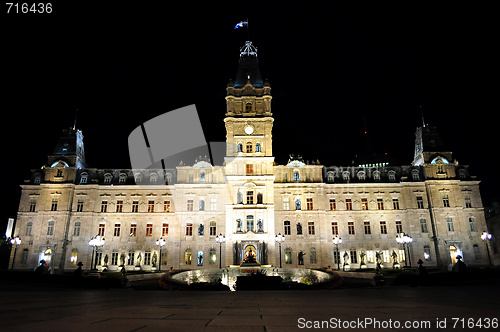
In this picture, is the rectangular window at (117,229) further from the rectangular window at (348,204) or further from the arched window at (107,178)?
the rectangular window at (348,204)

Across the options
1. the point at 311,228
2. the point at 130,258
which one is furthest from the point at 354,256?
the point at 130,258

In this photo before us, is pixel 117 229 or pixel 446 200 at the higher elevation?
pixel 446 200

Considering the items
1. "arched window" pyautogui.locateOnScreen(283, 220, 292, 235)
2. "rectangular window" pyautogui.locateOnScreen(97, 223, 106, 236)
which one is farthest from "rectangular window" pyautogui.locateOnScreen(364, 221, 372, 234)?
"rectangular window" pyautogui.locateOnScreen(97, 223, 106, 236)

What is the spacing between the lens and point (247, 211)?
1886 inches

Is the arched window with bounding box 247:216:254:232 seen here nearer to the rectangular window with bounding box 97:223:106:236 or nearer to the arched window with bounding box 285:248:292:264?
the arched window with bounding box 285:248:292:264

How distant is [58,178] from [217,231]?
88.4 ft

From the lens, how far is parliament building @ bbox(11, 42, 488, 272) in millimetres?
48531

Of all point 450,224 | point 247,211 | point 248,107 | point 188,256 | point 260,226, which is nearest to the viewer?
point 260,226

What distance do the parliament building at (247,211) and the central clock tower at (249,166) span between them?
16 cm

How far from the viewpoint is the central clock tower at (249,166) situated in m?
46.8

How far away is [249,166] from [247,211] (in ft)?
23.1

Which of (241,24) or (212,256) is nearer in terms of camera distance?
(212,256)

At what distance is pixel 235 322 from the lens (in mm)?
6488

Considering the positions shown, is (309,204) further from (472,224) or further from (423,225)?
(472,224)
